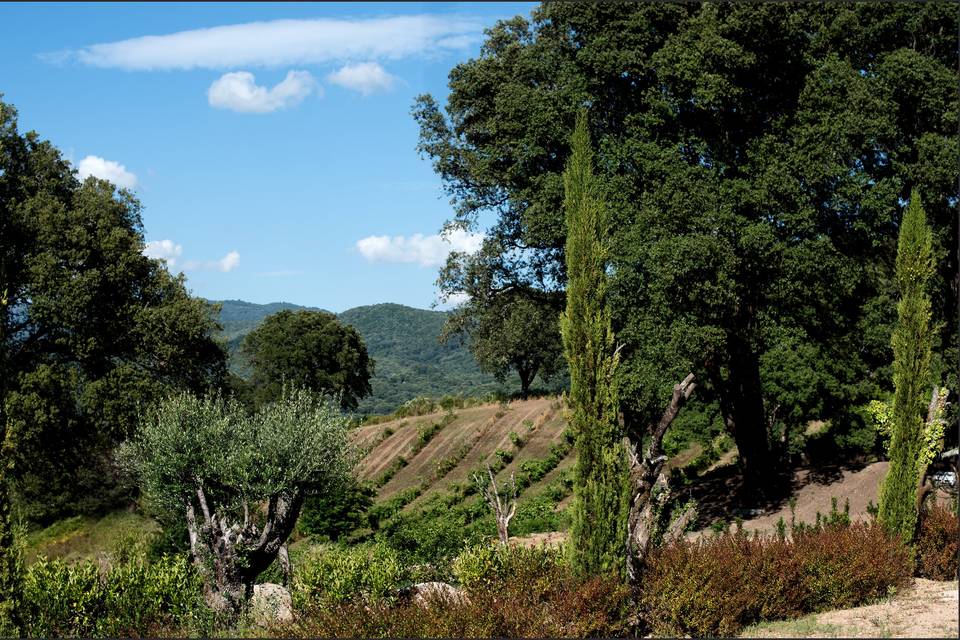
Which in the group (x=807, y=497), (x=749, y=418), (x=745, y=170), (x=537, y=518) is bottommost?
(x=537, y=518)

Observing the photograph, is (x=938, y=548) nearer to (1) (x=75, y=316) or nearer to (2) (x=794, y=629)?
(2) (x=794, y=629)

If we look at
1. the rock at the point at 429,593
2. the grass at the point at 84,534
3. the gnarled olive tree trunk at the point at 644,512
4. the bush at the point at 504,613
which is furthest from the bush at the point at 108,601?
the grass at the point at 84,534

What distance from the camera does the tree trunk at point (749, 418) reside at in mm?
24781

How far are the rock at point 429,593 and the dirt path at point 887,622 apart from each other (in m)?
3.94

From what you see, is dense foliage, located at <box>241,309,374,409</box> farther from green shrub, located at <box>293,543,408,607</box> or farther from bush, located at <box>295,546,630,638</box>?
bush, located at <box>295,546,630,638</box>

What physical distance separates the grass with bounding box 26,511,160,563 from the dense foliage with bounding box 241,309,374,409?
2776 centimetres

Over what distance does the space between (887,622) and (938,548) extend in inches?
210

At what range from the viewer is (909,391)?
1566 cm

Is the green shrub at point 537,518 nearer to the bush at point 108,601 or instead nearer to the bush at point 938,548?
the bush at point 938,548

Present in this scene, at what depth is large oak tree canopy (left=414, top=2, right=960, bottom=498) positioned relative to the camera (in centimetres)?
2147

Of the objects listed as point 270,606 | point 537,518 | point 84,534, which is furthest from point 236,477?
point 84,534

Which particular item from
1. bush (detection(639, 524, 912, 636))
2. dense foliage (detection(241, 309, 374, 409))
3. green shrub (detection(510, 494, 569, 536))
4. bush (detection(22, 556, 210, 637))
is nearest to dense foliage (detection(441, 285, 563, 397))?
dense foliage (detection(241, 309, 374, 409))

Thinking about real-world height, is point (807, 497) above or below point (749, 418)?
below

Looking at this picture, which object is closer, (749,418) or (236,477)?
(236,477)
